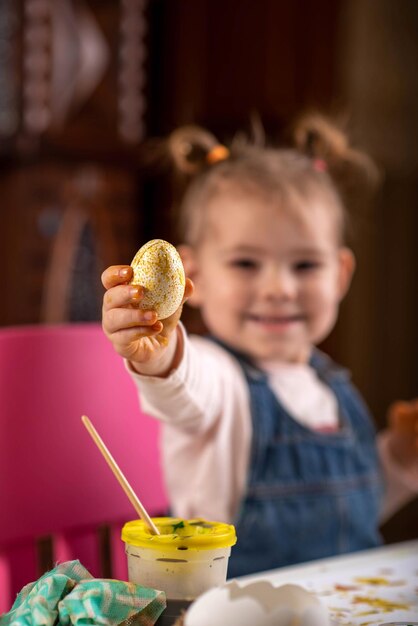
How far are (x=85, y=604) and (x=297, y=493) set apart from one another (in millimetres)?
536

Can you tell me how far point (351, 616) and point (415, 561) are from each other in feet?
0.77

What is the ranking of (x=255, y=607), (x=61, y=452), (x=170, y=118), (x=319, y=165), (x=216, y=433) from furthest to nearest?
(x=170, y=118)
(x=319, y=165)
(x=216, y=433)
(x=61, y=452)
(x=255, y=607)

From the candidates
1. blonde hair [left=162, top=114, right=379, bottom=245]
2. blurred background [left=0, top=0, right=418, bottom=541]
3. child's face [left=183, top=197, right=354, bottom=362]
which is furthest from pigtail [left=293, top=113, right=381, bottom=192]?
blurred background [left=0, top=0, right=418, bottom=541]

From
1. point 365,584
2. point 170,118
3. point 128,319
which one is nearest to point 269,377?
point 365,584

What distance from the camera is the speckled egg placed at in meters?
0.53

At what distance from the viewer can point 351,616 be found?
0.64m

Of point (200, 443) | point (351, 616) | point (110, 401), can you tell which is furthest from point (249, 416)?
point (351, 616)

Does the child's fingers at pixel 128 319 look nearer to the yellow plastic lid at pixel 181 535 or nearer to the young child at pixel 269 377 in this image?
the yellow plastic lid at pixel 181 535

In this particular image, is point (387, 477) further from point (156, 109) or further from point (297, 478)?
point (156, 109)

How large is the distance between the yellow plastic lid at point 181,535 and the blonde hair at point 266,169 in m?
0.52

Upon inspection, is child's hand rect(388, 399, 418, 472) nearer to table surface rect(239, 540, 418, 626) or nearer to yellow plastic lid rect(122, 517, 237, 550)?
table surface rect(239, 540, 418, 626)

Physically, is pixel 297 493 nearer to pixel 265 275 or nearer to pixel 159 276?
pixel 265 275

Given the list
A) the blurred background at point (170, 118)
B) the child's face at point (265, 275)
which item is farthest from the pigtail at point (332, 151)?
the blurred background at point (170, 118)

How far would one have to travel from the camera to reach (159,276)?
0.53 meters
